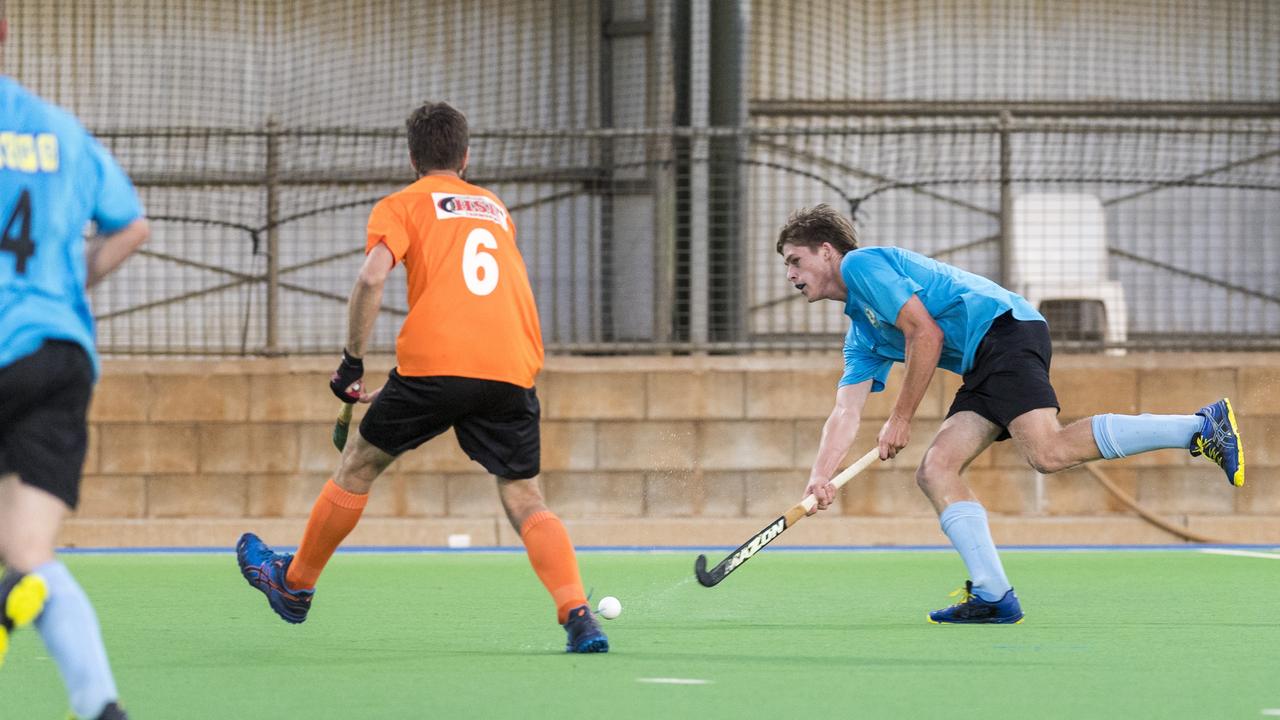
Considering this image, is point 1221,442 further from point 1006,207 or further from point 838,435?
point 1006,207

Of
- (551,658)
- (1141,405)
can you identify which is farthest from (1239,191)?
(551,658)

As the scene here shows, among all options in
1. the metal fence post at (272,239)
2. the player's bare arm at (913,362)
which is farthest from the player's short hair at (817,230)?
the metal fence post at (272,239)

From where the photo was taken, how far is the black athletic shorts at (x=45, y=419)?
125 inches

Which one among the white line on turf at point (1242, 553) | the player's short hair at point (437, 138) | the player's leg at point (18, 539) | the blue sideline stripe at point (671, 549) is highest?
the player's short hair at point (437, 138)

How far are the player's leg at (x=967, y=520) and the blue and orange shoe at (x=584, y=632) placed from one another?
144 cm

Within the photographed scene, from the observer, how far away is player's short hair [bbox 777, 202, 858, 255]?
577cm

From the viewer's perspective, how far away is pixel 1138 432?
5.93 metres

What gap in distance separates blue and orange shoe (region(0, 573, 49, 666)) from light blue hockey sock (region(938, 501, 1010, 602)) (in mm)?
3413

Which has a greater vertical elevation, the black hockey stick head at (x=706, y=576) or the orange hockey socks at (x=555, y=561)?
the orange hockey socks at (x=555, y=561)

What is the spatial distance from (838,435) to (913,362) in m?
0.55

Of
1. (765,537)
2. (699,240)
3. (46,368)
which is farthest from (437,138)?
(699,240)

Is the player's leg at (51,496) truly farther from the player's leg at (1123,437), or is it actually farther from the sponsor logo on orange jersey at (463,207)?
the player's leg at (1123,437)

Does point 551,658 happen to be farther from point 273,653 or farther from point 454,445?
point 454,445

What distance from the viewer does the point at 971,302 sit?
232 inches
